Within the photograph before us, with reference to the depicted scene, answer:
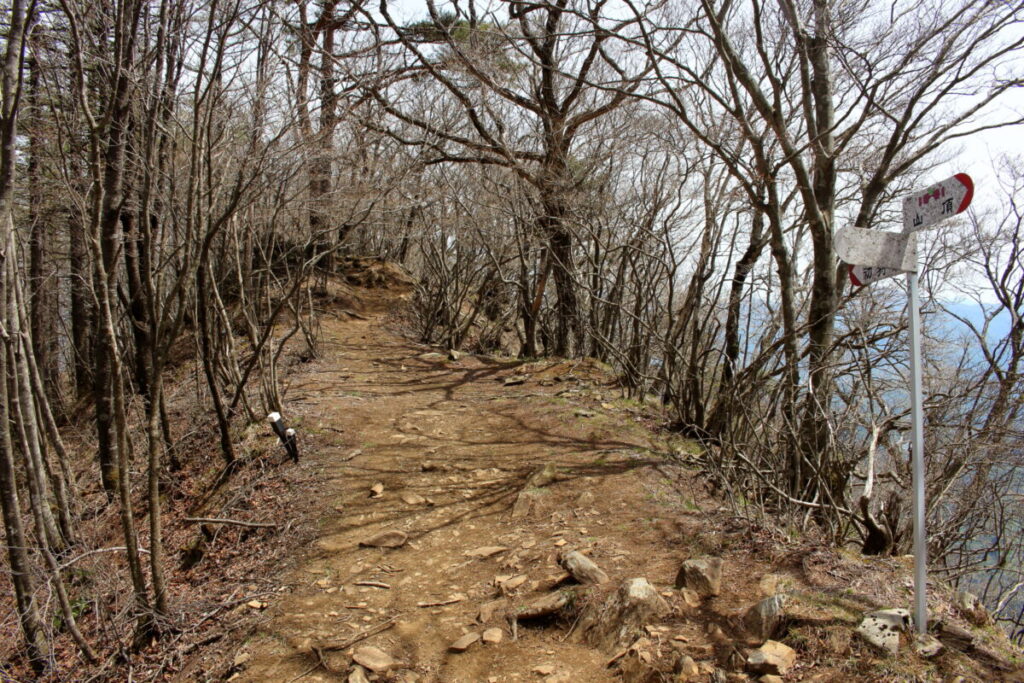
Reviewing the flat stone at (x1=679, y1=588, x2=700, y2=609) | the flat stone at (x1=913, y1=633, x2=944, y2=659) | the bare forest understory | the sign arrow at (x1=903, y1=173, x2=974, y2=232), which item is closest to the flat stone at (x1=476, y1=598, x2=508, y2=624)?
the bare forest understory

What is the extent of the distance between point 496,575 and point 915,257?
112 inches

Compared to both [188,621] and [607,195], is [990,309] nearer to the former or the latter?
[607,195]

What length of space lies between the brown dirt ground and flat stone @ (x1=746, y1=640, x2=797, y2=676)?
5 centimetres

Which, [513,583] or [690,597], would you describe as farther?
[513,583]

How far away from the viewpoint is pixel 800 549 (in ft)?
12.1

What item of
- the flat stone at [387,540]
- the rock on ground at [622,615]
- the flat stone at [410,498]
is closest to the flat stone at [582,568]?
the rock on ground at [622,615]

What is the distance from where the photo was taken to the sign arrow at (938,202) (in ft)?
8.98

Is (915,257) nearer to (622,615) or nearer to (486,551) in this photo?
(622,615)

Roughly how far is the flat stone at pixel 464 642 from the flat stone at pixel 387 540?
1.29 m

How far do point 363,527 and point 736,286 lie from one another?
21.3 ft

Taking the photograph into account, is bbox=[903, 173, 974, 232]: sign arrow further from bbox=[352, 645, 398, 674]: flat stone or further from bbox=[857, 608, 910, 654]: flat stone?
bbox=[352, 645, 398, 674]: flat stone

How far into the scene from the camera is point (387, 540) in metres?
4.66

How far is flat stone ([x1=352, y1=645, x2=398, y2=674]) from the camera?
10.7 feet

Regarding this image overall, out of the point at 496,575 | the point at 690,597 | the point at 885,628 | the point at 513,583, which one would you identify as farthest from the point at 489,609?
the point at 885,628
